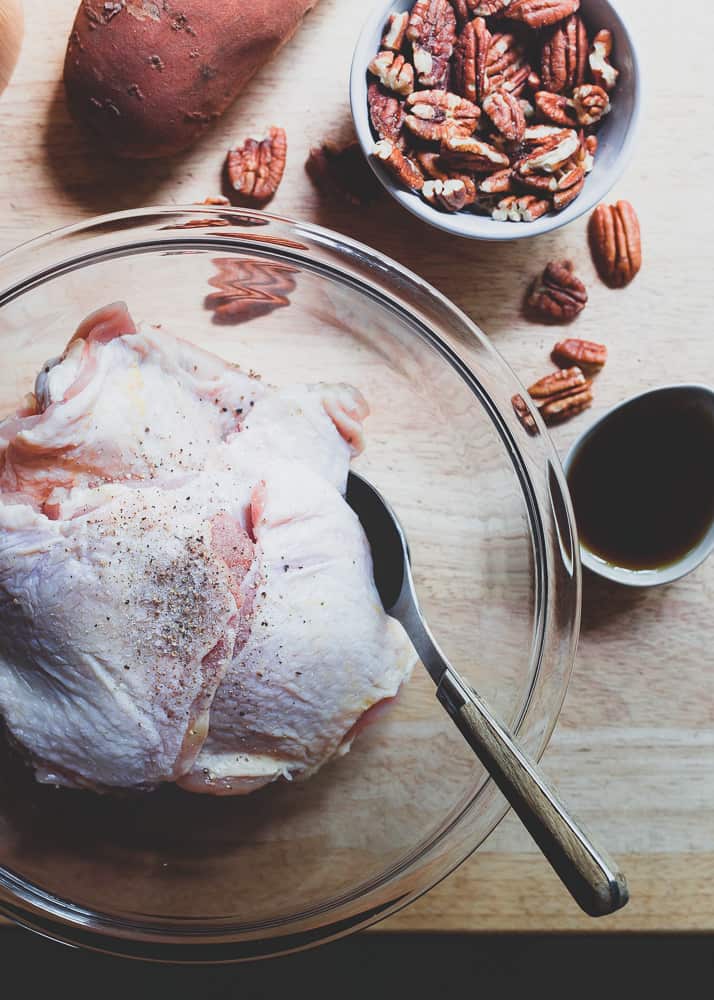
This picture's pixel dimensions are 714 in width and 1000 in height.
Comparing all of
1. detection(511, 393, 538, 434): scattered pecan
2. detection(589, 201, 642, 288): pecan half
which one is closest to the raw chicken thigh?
detection(511, 393, 538, 434): scattered pecan

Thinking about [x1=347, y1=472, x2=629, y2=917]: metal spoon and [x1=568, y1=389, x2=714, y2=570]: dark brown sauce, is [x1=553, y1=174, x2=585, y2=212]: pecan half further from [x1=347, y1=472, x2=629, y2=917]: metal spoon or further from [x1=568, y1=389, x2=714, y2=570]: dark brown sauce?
[x1=347, y1=472, x2=629, y2=917]: metal spoon

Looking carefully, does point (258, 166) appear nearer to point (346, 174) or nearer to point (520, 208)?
point (346, 174)

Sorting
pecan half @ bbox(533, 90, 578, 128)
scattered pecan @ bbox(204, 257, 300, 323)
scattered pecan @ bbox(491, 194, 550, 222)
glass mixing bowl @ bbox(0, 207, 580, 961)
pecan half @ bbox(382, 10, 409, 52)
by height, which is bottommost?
glass mixing bowl @ bbox(0, 207, 580, 961)

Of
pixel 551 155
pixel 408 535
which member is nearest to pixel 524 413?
pixel 408 535

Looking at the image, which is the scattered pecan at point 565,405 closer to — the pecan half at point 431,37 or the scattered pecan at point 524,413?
the scattered pecan at point 524,413

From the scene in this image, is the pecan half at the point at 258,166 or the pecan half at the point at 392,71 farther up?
the pecan half at the point at 392,71

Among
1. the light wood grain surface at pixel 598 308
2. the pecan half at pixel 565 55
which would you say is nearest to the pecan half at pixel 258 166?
the light wood grain surface at pixel 598 308

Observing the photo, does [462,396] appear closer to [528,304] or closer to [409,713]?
[528,304]
